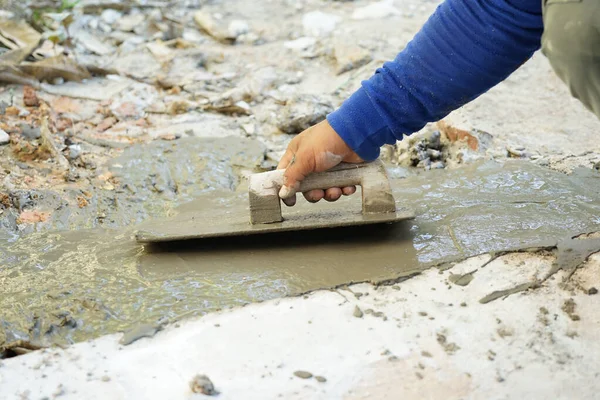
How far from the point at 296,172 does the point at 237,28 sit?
359 centimetres

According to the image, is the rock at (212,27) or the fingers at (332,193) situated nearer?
the fingers at (332,193)

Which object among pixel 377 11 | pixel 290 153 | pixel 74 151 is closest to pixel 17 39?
pixel 74 151

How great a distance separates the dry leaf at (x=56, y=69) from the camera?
443 centimetres

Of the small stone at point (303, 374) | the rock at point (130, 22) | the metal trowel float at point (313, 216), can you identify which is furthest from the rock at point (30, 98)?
the small stone at point (303, 374)

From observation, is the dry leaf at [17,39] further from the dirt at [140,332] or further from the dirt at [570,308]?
the dirt at [570,308]

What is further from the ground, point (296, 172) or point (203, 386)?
point (296, 172)

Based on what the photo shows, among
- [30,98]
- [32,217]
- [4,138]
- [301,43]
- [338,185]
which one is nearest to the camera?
[338,185]

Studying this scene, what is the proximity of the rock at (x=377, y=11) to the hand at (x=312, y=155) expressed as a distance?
349 cm

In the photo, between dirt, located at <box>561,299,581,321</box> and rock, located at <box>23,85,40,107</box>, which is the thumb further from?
rock, located at <box>23,85,40,107</box>

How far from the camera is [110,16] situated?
5887 mm

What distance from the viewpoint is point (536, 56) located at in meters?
4.48

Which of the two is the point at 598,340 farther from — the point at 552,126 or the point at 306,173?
the point at 552,126

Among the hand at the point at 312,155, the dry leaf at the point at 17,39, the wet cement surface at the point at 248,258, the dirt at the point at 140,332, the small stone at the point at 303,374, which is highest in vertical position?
the dry leaf at the point at 17,39

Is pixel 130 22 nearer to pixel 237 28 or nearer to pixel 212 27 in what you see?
pixel 212 27
